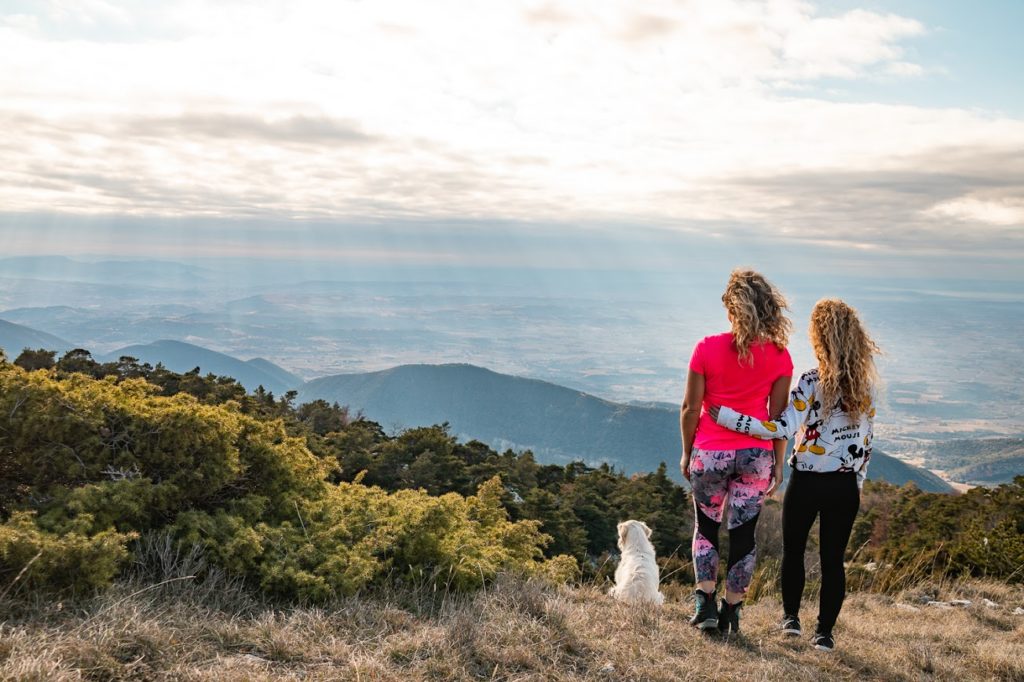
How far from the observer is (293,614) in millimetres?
3965

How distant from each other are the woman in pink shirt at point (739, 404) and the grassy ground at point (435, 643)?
2.18 ft

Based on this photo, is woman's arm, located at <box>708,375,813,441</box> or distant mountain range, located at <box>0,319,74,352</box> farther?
distant mountain range, located at <box>0,319,74,352</box>

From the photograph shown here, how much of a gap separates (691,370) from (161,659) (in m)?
3.26

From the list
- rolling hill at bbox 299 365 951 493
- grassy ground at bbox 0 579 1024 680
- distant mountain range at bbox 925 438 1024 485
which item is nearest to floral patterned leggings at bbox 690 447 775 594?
grassy ground at bbox 0 579 1024 680

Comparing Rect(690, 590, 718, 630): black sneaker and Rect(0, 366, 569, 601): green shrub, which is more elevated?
Rect(0, 366, 569, 601): green shrub

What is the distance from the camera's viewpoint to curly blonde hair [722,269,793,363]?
13.6 ft

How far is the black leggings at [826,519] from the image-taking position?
440cm

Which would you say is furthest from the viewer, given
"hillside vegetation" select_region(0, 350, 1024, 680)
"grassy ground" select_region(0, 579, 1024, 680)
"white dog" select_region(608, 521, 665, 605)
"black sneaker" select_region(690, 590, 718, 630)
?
"white dog" select_region(608, 521, 665, 605)

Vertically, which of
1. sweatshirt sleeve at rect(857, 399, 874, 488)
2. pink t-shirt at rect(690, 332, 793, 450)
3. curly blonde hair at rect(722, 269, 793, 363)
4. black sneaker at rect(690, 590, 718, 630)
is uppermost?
curly blonde hair at rect(722, 269, 793, 363)

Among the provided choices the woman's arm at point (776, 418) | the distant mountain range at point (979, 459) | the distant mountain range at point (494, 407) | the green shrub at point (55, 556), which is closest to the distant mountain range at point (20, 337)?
the distant mountain range at point (494, 407)

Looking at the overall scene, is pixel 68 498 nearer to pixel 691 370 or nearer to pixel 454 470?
pixel 691 370

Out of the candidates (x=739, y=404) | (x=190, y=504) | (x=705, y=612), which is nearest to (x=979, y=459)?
(x=705, y=612)

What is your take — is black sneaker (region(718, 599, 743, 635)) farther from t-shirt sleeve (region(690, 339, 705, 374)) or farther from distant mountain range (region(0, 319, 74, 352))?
distant mountain range (region(0, 319, 74, 352))

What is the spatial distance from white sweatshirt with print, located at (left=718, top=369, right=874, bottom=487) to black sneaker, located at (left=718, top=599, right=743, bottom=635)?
106cm
